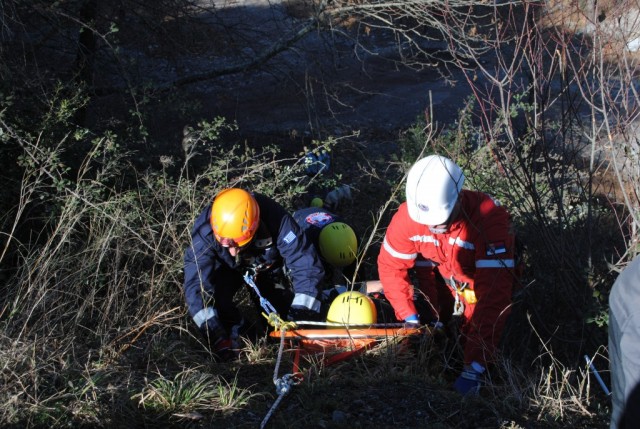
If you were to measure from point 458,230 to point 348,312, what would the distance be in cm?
97

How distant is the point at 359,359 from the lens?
466cm

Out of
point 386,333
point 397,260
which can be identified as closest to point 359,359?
point 386,333

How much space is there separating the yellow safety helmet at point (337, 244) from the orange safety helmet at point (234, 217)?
1082 millimetres

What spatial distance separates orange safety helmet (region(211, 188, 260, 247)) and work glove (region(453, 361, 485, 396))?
1818 millimetres

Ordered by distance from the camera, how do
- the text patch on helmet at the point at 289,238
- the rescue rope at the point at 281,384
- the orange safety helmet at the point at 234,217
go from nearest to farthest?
the rescue rope at the point at 281,384 → the orange safety helmet at the point at 234,217 → the text patch on helmet at the point at 289,238

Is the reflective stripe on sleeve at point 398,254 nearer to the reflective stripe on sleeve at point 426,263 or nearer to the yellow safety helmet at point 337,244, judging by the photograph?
the reflective stripe on sleeve at point 426,263

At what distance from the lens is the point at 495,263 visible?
468 cm

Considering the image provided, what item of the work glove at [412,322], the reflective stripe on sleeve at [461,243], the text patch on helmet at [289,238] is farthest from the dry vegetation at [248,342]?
the text patch on helmet at [289,238]

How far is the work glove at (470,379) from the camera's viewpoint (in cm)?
443

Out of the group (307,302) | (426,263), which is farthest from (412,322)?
(307,302)

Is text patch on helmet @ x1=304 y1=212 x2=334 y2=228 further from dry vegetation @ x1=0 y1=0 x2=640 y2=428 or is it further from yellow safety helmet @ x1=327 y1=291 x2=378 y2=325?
yellow safety helmet @ x1=327 y1=291 x2=378 y2=325

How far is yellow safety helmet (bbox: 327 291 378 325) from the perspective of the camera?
5.02m

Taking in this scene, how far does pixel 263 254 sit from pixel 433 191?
1623 mm

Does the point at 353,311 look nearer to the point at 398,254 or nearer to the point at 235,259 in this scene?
the point at 398,254
